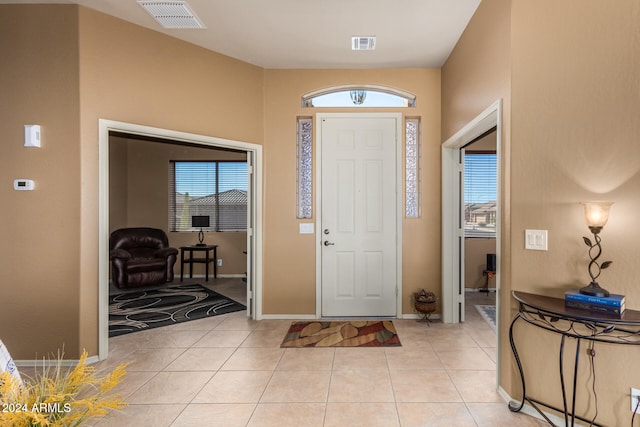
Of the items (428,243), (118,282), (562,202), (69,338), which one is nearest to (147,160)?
(118,282)

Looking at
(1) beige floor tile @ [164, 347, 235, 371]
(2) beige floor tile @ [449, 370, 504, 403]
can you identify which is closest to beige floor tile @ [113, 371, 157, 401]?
(1) beige floor tile @ [164, 347, 235, 371]

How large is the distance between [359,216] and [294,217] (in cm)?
81

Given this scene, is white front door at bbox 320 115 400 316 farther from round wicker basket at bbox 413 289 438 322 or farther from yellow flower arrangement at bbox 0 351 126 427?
yellow flower arrangement at bbox 0 351 126 427

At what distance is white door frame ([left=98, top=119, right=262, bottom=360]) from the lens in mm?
3016

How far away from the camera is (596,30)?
197cm

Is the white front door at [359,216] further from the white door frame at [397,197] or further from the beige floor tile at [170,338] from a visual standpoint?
the beige floor tile at [170,338]

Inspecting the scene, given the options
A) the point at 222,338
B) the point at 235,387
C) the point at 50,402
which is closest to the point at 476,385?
the point at 235,387

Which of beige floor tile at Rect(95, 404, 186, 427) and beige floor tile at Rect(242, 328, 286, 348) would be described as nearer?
beige floor tile at Rect(95, 404, 186, 427)

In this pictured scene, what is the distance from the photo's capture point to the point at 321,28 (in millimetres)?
3244

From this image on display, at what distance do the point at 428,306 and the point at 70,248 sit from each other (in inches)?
144

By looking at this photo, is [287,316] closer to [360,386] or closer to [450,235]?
[360,386]

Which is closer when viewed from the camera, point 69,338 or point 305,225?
point 69,338

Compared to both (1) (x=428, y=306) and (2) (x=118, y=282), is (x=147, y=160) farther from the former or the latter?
(1) (x=428, y=306)

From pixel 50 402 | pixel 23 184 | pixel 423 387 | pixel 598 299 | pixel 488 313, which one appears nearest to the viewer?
pixel 50 402
